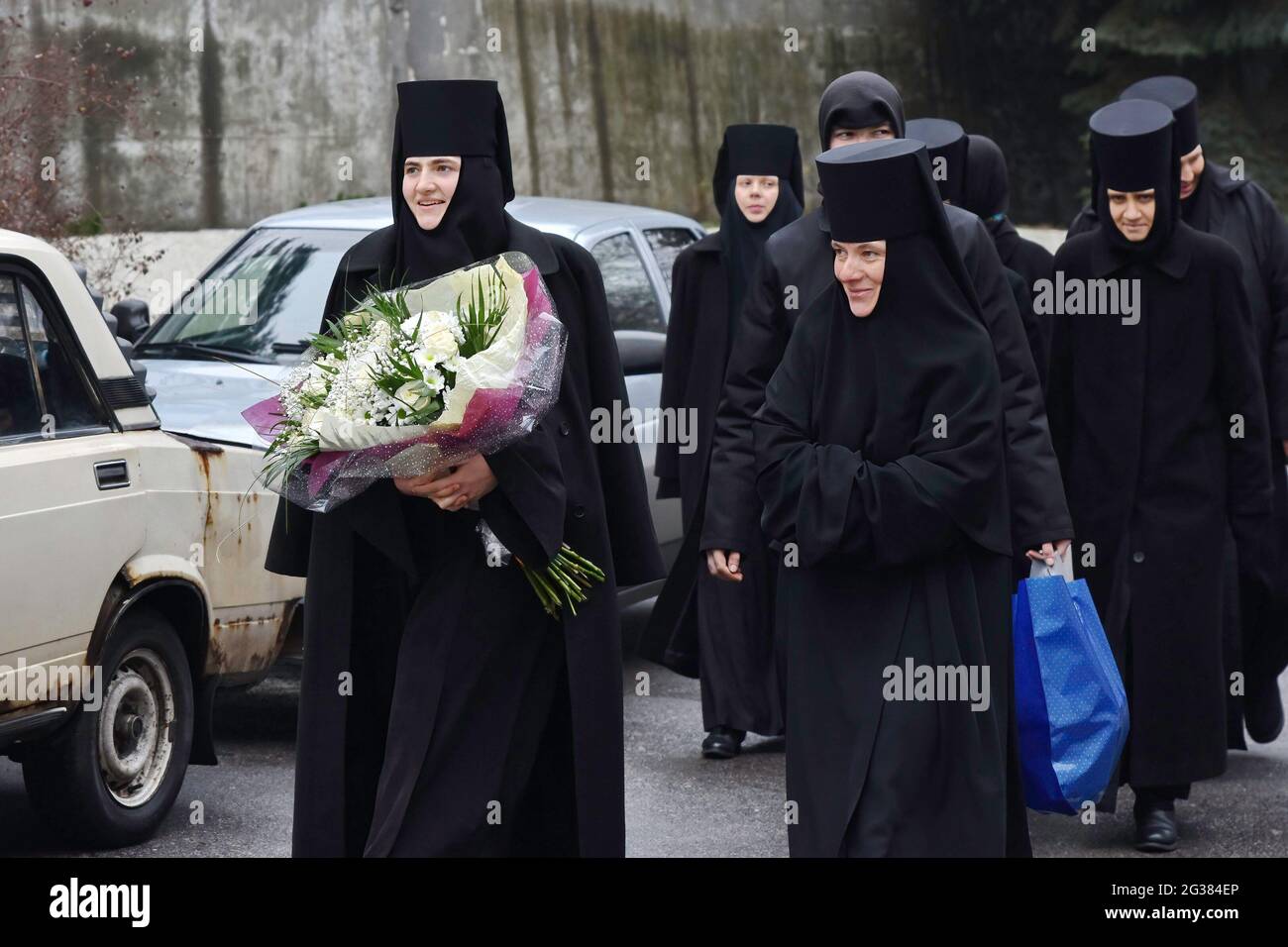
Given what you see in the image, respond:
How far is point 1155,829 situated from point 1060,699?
190 cm

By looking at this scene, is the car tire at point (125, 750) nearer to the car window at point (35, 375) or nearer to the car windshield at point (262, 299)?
the car window at point (35, 375)

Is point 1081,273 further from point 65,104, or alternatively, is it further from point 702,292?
point 65,104

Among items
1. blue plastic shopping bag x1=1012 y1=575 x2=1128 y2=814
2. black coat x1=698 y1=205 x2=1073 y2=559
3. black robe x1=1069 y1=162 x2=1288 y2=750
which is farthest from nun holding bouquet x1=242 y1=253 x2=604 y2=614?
black robe x1=1069 y1=162 x2=1288 y2=750

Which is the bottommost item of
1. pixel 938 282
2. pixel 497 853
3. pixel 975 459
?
pixel 497 853

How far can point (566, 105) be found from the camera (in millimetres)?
21531

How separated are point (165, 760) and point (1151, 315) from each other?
3.53m

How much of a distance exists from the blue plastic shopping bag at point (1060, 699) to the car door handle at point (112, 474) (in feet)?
8.72

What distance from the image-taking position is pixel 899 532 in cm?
467

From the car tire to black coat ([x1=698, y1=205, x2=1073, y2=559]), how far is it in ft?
6.11

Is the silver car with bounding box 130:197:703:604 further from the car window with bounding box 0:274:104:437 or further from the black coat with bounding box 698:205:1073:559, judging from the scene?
the black coat with bounding box 698:205:1073:559

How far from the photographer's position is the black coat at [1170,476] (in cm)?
679

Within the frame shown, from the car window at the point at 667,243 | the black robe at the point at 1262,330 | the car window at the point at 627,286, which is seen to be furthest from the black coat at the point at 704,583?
the car window at the point at 667,243

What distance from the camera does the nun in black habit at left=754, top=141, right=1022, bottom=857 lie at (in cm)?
471

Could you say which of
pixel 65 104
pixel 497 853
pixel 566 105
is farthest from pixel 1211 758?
pixel 566 105
